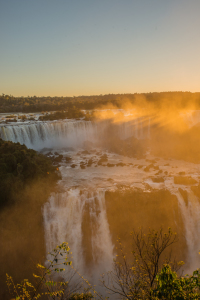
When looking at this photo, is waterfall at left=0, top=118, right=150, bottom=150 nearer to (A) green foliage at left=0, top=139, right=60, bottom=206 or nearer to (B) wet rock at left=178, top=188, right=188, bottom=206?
(A) green foliage at left=0, top=139, right=60, bottom=206

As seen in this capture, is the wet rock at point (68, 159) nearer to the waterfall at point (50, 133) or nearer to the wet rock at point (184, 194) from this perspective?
the waterfall at point (50, 133)

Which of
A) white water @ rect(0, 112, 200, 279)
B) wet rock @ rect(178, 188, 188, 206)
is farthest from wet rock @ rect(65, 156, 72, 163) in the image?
wet rock @ rect(178, 188, 188, 206)

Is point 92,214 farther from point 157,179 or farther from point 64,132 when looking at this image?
point 64,132

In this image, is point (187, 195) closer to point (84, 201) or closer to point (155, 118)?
point (84, 201)

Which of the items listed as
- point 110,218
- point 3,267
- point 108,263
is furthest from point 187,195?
point 3,267

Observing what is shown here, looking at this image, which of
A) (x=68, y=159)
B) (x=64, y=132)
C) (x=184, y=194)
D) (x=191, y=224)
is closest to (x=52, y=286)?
(x=191, y=224)

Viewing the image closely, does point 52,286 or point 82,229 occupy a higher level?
point 82,229
